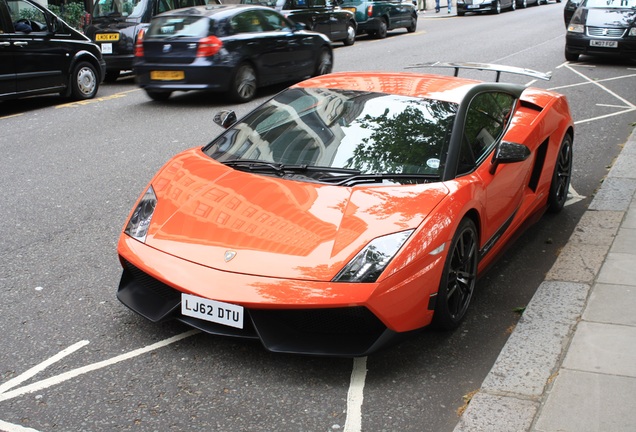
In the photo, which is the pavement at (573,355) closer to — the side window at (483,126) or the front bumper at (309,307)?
the front bumper at (309,307)

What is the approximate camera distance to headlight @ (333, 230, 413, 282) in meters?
3.97

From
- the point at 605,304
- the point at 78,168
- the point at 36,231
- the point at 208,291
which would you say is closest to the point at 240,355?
the point at 208,291

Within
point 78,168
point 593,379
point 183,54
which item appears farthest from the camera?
point 183,54

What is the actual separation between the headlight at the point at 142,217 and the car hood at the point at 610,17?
47.4 feet

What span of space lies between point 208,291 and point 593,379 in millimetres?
1912

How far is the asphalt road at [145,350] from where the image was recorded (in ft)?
12.4

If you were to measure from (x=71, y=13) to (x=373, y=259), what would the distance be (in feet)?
69.8

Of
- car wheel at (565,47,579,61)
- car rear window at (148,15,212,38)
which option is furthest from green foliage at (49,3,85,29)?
car wheel at (565,47,579,61)

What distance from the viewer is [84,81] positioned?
547 inches

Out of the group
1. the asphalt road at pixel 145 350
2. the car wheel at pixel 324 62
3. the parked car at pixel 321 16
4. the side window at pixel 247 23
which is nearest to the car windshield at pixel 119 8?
the side window at pixel 247 23

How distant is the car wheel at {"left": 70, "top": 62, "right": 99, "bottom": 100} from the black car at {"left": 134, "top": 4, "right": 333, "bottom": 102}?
1.21 meters

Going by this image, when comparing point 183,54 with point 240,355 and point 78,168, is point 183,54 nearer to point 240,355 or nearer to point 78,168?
point 78,168

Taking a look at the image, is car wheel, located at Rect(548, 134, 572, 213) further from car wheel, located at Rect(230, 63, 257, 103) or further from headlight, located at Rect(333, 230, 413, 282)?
car wheel, located at Rect(230, 63, 257, 103)

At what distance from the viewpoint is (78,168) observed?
8664 mm
